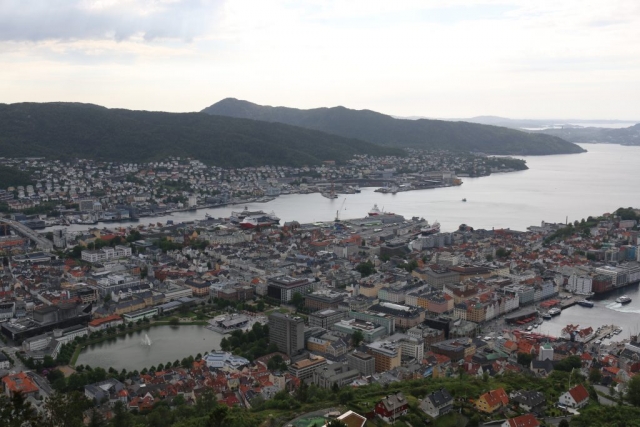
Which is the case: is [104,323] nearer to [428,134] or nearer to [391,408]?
[391,408]

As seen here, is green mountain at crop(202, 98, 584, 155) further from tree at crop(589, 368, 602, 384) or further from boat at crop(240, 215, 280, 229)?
tree at crop(589, 368, 602, 384)

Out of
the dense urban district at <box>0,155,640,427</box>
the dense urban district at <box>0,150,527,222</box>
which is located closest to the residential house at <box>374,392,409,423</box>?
the dense urban district at <box>0,155,640,427</box>

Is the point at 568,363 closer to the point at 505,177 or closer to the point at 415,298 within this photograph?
the point at 415,298

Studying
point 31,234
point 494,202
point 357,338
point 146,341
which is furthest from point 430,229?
point 31,234

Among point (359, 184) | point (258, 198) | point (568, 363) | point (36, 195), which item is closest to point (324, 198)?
point (258, 198)

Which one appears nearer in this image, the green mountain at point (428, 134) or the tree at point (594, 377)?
the tree at point (594, 377)

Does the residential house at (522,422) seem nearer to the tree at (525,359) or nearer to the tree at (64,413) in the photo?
the tree at (525,359)

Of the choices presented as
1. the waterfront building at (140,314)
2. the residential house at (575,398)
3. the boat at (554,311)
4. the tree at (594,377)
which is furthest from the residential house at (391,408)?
the boat at (554,311)
